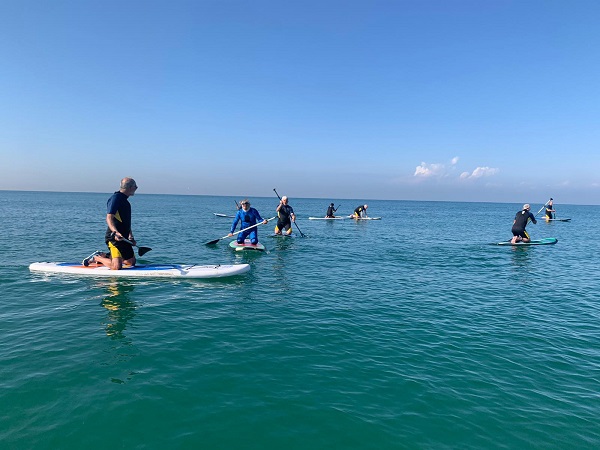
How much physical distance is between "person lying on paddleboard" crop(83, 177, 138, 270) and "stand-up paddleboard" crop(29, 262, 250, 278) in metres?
0.33

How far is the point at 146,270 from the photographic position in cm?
1420

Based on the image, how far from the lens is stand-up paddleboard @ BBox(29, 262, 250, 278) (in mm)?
13992

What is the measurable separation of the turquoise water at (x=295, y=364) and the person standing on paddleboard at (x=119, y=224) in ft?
3.67

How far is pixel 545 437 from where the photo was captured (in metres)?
5.35

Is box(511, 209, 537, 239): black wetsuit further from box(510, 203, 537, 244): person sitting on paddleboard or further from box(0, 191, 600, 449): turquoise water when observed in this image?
box(0, 191, 600, 449): turquoise water

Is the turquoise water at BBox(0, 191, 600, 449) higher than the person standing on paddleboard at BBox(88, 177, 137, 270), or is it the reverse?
the person standing on paddleboard at BBox(88, 177, 137, 270)

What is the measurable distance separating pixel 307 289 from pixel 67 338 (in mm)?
7766

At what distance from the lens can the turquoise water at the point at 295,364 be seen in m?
5.27

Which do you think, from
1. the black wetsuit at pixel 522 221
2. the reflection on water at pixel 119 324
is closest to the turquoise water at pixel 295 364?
the reflection on water at pixel 119 324

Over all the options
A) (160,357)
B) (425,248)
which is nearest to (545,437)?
(160,357)

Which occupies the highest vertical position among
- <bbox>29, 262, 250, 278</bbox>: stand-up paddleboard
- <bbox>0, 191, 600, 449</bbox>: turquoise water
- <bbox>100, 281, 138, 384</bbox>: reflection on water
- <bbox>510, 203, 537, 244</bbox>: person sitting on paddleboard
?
<bbox>510, 203, 537, 244</bbox>: person sitting on paddleboard

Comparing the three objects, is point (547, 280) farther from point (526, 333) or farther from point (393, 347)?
point (393, 347)

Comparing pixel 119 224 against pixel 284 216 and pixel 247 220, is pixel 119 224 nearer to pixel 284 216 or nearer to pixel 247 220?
pixel 247 220

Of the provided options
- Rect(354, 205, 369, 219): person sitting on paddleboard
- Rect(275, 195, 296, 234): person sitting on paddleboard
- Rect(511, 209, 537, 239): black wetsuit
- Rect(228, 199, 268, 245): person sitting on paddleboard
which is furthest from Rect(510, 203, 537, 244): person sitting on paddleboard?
Rect(354, 205, 369, 219): person sitting on paddleboard
